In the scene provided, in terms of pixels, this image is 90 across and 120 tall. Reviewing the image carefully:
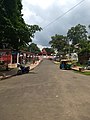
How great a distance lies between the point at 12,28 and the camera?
38.8 meters

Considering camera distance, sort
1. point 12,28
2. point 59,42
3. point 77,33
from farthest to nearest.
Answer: point 59,42 < point 77,33 < point 12,28

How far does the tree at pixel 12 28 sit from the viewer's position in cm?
3797

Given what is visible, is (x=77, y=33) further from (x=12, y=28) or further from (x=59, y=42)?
(x=12, y=28)

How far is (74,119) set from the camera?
9.60 meters

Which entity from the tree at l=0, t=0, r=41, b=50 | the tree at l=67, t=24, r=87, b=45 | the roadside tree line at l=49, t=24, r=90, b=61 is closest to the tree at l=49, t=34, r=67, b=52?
the roadside tree line at l=49, t=24, r=90, b=61

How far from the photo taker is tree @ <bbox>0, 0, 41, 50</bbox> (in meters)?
38.0

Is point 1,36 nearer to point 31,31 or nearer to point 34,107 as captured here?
point 31,31

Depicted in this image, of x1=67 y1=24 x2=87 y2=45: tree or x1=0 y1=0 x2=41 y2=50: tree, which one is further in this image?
x1=67 y1=24 x2=87 y2=45: tree

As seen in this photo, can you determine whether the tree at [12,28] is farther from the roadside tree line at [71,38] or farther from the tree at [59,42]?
the tree at [59,42]

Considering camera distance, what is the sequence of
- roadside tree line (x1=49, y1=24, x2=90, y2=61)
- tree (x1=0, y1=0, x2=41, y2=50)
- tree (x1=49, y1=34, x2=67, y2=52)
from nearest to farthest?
tree (x1=0, y1=0, x2=41, y2=50) → roadside tree line (x1=49, y1=24, x2=90, y2=61) → tree (x1=49, y1=34, x2=67, y2=52)

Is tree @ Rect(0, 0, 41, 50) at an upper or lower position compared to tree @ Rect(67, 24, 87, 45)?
lower

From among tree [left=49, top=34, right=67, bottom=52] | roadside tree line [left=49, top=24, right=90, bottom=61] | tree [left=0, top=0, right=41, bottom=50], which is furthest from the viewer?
tree [left=49, top=34, right=67, bottom=52]

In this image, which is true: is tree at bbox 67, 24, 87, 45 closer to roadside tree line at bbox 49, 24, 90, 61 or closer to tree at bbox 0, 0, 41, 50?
roadside tree line at bbox 49, 24, 90, 61

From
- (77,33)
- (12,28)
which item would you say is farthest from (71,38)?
(12,28)
